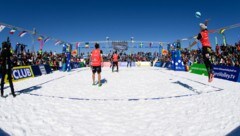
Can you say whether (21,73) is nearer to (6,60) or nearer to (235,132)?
(6,60)

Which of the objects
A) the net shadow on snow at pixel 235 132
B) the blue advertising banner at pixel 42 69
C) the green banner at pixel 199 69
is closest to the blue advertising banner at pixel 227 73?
the green banner at pixel 199 69

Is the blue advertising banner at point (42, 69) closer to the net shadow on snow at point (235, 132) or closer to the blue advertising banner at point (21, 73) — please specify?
the blue advertising banner at point (21, 73)

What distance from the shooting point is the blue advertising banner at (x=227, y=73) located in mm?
12728

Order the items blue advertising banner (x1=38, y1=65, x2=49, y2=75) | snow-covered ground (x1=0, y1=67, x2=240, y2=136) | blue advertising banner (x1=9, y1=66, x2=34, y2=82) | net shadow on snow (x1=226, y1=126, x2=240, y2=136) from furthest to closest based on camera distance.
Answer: blue advertising banner (x1=38, y1=65, x2=49, y2=75)
blue advertising banner (x1=9, y1=66, x2=34, y2=82)
snow-covered ground (x1=0, y1=67, x2=240, y2=136)
net shadow on snow (x1=226, y1=126, x2=240, y2=136)

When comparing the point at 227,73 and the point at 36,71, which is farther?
the point at 36,71

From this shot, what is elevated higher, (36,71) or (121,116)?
(36,71)

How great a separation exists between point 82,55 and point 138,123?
39119 mm

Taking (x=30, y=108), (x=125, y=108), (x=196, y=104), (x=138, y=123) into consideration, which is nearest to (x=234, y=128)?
(x=138, y=123)

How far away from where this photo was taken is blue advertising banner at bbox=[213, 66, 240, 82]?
1273 centimetres

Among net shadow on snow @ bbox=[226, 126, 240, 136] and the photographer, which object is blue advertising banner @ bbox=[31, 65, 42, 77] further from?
net shadow on snow @ bbox=[226, 126, 240, 136]

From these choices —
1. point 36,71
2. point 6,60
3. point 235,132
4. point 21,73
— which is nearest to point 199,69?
point 36,71

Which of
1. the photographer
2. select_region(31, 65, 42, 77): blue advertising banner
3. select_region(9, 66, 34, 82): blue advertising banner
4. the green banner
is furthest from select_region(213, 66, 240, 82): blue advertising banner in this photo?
select_region(31, 65, 42, 77): blue advertising banner

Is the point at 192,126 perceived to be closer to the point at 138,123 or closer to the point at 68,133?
the point at 138,123

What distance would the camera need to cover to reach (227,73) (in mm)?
13711
